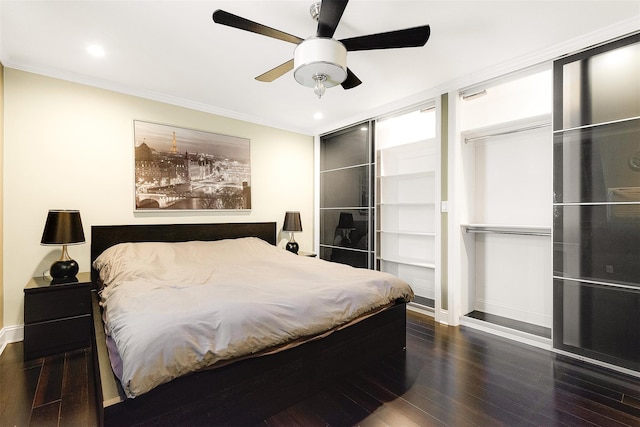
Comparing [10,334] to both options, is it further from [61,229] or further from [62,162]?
[62,162]

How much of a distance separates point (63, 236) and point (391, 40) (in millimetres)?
3089

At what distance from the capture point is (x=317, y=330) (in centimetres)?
184

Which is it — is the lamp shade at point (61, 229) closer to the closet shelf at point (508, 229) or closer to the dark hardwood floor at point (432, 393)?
the dark hardwood floor at point (432, 393)

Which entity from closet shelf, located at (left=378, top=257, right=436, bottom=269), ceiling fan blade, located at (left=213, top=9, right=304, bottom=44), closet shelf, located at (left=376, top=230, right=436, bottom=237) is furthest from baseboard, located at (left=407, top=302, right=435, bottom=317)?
ceiling fan blade, located at (left=213, top=9, right=304, bottom=44)

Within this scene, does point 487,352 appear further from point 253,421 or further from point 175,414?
point 175,414

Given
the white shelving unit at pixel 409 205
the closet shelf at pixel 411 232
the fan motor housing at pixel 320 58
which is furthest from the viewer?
the white shelving unit at pixel 409 205

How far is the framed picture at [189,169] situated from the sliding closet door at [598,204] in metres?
3.55

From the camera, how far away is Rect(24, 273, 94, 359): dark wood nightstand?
7.93 feet

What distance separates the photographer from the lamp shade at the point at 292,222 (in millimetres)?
4391

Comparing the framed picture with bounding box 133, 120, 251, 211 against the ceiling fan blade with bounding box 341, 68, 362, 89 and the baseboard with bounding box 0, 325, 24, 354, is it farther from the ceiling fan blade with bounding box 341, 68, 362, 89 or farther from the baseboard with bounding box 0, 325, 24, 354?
the ceiling fan blade with bounding box 341, 68, 362, 89

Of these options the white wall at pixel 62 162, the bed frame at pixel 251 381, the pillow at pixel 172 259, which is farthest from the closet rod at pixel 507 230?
the white wall at pixel 62 162

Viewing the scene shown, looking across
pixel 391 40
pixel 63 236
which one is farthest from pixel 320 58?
pixel 63 236

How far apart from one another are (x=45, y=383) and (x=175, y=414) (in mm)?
1446

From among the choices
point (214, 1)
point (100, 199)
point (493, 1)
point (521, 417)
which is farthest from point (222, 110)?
point (521, 417)
